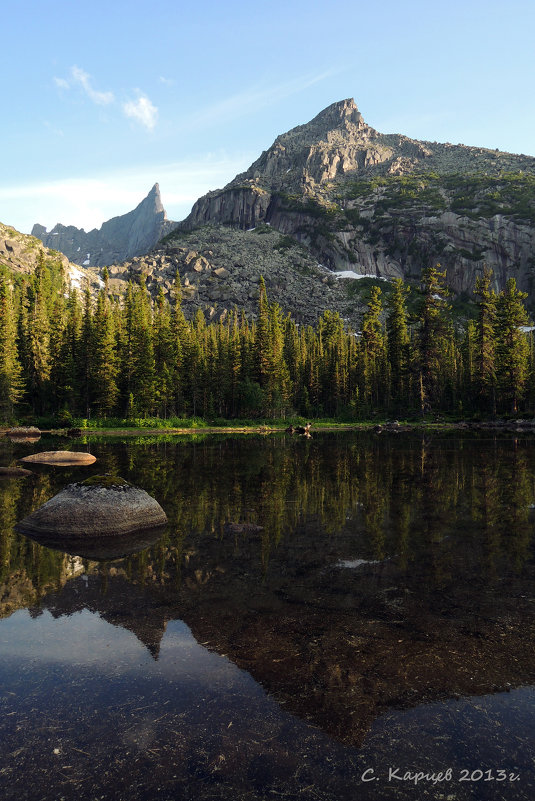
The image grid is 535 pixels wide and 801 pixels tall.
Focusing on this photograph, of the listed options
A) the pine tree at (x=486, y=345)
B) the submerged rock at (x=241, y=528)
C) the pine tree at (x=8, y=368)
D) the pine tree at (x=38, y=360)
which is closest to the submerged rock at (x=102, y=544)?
the submerged rock at (x=241, y=528)

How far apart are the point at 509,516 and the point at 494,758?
11275 millimetres

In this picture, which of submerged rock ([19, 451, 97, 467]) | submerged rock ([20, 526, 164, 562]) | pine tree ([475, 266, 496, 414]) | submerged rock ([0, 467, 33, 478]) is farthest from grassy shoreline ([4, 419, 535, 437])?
submerged rock ([20, 526, 164, 562])

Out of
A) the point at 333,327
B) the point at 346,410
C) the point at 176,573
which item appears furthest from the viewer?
the point at 333,327

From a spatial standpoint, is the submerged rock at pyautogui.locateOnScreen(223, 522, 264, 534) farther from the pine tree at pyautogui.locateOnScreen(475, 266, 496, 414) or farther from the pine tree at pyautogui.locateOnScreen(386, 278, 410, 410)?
the pine tree at pyautogui.locateOnScreen(386, 278, 410, 410)

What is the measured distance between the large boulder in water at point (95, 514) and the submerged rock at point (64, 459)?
14734 mm

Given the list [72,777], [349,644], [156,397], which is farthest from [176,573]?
[156,397]

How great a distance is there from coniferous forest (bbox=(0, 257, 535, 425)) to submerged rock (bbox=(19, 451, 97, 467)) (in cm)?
3637

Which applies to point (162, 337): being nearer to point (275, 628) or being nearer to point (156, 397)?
point (156, 397)

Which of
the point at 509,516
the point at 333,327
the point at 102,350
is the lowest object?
the point at 509,516

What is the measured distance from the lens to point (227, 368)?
83.8m

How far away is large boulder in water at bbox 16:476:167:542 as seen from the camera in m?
12.4

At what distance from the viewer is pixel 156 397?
6988 cm

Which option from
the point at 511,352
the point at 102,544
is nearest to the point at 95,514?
the point at 102,544

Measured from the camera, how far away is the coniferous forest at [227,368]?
69.6 metres
